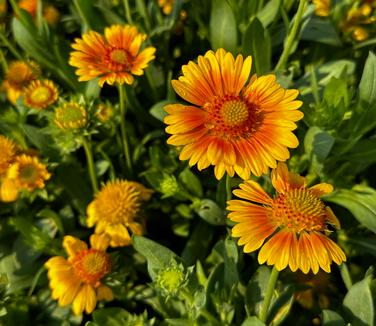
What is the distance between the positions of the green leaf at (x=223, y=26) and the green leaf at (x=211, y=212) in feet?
2.49

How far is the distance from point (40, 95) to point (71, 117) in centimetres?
33

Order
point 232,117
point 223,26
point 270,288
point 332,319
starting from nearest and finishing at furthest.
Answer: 1. point 270,288
2. point 232,117
3. point 332,319
4. point 223,26

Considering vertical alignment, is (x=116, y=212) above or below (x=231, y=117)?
below

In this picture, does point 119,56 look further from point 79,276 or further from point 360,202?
point 360,202

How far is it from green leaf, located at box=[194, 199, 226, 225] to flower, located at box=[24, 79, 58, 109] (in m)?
0.77

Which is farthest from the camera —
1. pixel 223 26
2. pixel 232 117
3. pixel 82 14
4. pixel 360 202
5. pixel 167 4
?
pixel 167 4

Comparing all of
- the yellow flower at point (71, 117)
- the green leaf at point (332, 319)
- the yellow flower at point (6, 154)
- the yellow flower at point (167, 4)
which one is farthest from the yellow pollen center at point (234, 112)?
the yellow flower at point (167, 4)

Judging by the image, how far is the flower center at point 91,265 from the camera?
1.76 metres

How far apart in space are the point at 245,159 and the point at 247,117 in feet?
0.60

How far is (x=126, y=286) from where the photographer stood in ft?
6.37

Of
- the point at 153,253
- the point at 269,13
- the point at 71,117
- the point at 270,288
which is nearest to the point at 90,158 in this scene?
the point at 71,117

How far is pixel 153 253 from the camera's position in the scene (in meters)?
1.64

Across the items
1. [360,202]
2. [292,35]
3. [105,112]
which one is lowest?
[360,202]

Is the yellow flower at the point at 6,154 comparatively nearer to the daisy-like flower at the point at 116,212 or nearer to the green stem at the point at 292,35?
the daisy-like flower at the point at 116,212
